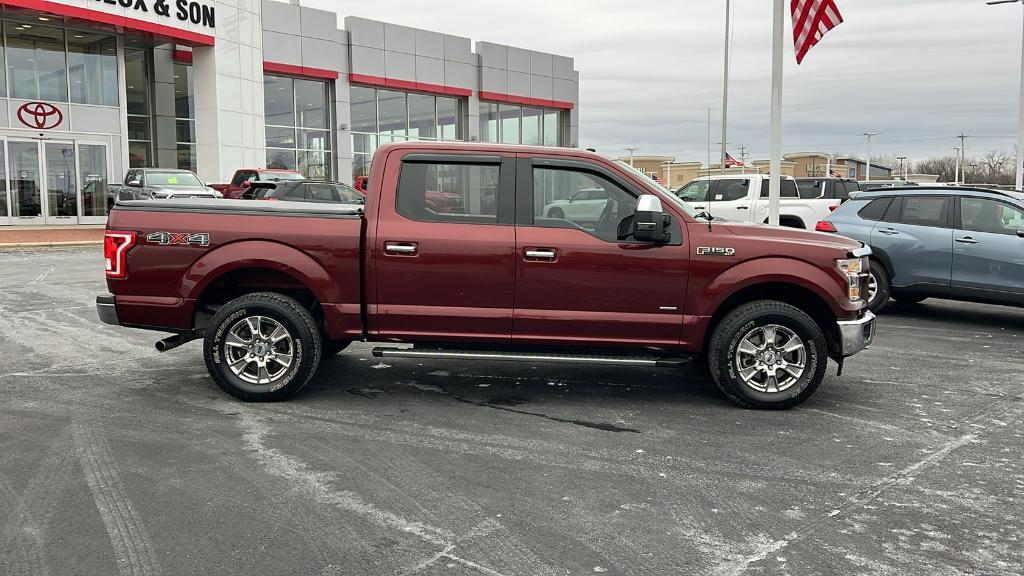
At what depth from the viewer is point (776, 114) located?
14055 millimetres

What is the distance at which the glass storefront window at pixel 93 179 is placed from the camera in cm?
2784

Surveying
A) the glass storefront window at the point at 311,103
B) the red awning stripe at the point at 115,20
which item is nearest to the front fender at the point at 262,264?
the red awning stripe at the point at 115,20

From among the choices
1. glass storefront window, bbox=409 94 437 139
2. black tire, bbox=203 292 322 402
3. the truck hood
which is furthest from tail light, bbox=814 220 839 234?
glass storefront window, bbox=409 94 437 139

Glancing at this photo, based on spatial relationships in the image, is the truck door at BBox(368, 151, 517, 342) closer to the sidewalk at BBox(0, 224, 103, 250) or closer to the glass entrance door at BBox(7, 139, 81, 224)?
the sidewalk at BBox(0, 224, 103, 250)

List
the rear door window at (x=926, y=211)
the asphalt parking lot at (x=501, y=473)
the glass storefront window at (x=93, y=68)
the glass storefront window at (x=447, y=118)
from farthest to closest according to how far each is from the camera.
Result: the glass storefront window at (x=447, y=118) < the glass storefront window at (x=93, y=68) < the rear door window at (x=926, y=211) < the asphalt parking lot at (x=501, y=473)

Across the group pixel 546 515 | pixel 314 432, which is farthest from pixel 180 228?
pixel 546 515

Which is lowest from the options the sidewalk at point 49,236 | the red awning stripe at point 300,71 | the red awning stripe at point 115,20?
the sidewalk at point 49,236

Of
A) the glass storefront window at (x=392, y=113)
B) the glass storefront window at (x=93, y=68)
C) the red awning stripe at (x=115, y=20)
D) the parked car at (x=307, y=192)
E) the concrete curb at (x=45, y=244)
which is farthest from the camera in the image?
the glass storefront window at (x=392, y=113)

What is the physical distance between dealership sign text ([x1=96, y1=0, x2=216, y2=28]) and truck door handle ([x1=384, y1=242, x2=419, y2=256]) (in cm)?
2459

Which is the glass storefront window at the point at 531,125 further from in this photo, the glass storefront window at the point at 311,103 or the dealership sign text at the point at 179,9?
the dealership sign text at the point at 179,9

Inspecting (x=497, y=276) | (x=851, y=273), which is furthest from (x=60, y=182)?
(x=851, y=273)

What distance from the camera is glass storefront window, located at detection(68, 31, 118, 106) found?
27.8 meters

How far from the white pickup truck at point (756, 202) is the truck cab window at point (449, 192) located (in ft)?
38.8

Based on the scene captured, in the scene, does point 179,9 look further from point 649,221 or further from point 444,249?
point 649,221
